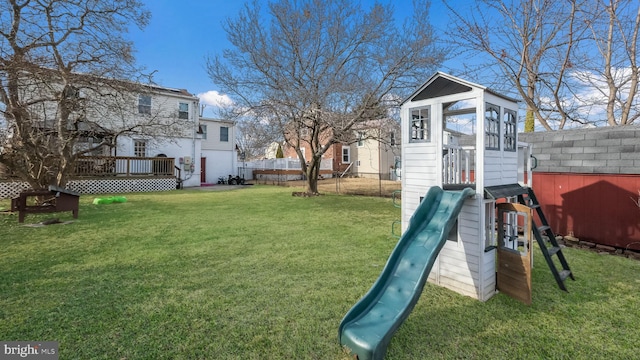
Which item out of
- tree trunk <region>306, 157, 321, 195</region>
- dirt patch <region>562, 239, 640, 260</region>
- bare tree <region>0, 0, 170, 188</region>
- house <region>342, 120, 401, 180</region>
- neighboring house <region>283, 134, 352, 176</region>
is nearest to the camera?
dirt patch <region>562, 239, 640, 260</region>

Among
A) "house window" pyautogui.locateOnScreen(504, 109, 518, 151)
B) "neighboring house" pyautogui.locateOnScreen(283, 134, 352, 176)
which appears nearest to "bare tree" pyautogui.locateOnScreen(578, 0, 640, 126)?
"house window" pyautogui.locateOnScreen(504, 109, 518, 151)

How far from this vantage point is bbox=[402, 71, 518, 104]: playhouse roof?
139 inches

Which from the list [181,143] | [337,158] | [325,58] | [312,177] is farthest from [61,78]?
[337,158]

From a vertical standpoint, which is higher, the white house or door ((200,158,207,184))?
the white house

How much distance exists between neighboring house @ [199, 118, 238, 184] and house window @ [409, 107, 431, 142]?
19.3 m

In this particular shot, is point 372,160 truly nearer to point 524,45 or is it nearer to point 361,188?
point 361,188

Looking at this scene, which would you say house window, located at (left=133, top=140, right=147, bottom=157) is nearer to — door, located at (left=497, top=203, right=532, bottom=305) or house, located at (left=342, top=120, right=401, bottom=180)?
house, located at (left=342, top=120, right=401, bottom=180)

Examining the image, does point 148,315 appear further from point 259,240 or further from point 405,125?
point 405,125

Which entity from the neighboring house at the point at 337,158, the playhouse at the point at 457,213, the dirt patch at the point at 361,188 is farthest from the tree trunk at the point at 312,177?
the neighboring house at the point at 337,158

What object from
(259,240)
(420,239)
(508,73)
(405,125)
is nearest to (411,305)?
(420,239)

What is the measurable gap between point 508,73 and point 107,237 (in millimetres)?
13413

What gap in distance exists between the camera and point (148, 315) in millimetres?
2934

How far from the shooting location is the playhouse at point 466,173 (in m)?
3.45

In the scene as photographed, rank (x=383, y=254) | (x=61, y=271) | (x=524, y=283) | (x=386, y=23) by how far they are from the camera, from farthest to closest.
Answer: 1. (x=386, y=23)
2. (x=383, y=254)
3. (x=61, y=271)
4. (x=524, y=283)
